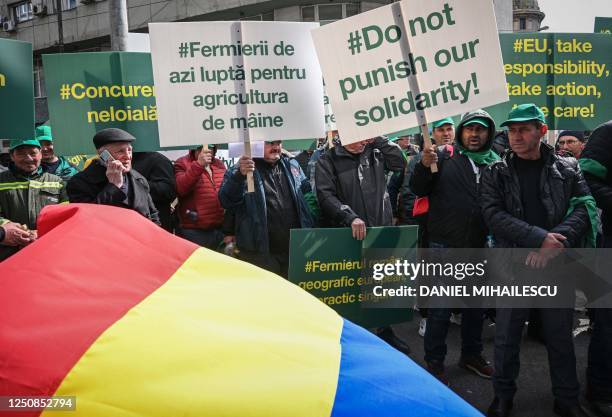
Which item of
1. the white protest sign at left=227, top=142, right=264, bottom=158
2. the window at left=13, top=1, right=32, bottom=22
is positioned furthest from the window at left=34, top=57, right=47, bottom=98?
the white protest sign at left=227, top=142, right=264, bottom=158

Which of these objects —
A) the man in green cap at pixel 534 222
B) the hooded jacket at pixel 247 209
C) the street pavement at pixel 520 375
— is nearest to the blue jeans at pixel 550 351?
the man in green cap at pixel 534 222

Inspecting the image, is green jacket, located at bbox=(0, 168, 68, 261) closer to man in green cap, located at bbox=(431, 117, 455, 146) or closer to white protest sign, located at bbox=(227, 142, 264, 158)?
white protest sign, located at bbox=(227, 142, 264, 158)

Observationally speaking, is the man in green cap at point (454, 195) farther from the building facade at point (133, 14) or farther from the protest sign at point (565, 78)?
the building facade at point (133, 14)

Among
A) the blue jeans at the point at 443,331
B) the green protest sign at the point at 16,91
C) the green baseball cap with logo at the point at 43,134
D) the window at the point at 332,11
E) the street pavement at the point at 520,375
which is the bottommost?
the street pavement at the point at 520,375

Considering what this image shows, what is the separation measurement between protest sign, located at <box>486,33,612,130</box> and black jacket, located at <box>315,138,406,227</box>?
2055 mm

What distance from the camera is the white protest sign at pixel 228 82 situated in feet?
13.7

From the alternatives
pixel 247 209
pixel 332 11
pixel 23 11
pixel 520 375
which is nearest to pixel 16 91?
pixel 247 209

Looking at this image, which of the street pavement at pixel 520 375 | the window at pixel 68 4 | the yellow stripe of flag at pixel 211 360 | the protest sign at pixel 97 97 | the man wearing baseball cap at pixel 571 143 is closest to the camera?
the yellow stripe of flag at pixel 211 360

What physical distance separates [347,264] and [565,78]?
3.33 m

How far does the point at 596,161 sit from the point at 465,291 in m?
1.30

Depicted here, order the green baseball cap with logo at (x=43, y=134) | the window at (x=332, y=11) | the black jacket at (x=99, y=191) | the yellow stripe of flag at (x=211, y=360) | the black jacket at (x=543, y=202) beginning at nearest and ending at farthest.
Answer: the yellow stripe of flag at (x=211, y=360) → the black jacket at (x=543, y=202) → the black jacket at (x=99, y=191) → the green baseball cap with logo at (x=43, y=134) → the window at (x=332, y=11)

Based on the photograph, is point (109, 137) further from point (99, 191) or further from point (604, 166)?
point (604, 166)

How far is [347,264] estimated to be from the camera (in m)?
4.11

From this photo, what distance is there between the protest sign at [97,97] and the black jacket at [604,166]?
12.0 feet
